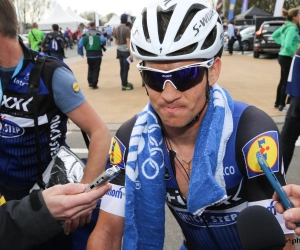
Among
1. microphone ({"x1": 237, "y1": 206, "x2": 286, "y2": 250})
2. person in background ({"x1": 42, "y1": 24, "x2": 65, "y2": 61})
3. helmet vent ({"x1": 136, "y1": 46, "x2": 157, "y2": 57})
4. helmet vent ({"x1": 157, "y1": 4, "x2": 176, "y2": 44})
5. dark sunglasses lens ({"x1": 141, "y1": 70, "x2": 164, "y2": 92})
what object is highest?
helmet vent ({"x1": 157, "y1": 4, "x2": 176, "y2": 44})

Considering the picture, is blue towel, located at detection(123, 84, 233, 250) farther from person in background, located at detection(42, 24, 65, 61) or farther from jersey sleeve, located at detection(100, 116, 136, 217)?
person in background, located at detection(42, 24, 65, 61)

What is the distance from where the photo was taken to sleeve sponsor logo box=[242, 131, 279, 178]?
1.66 m

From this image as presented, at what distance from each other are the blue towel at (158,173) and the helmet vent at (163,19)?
16.0 inches

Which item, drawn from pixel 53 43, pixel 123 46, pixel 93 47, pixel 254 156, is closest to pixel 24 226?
pixel 254 156

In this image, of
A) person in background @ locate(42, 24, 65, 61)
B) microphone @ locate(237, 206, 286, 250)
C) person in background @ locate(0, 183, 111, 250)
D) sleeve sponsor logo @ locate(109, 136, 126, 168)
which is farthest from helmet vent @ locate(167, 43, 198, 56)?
person in background @ locate(42, 24, 65, 61)

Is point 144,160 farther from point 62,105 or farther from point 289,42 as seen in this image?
point 289,42

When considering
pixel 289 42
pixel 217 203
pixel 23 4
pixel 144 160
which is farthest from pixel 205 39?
pixel 23 4

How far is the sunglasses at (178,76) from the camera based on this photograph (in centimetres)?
183

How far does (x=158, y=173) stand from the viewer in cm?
186

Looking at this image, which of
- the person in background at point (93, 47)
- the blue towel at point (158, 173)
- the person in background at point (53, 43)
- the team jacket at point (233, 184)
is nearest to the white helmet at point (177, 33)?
the blue towel at point (158, 173)

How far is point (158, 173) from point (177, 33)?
0.70m

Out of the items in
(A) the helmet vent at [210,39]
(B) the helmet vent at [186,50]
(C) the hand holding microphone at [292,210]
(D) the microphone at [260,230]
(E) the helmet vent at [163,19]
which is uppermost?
(E) the helmet vent at [163,19]

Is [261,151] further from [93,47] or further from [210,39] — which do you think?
[93,47]

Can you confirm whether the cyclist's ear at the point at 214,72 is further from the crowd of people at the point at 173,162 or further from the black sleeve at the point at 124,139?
the black sleeve at the point at 124,139
